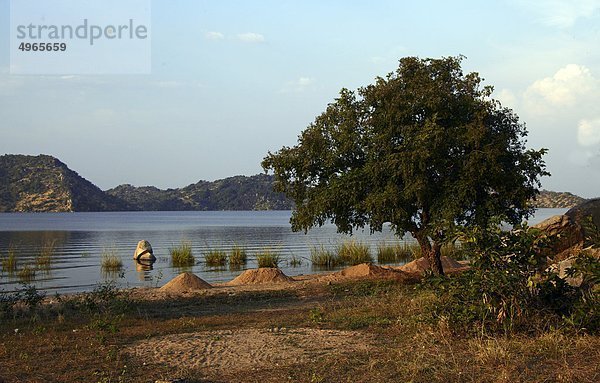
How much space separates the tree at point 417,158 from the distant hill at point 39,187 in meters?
150

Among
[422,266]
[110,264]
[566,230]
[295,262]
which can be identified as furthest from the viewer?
[295,262]

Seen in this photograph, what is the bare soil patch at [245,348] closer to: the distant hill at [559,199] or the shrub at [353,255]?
the shrub at [353,255]

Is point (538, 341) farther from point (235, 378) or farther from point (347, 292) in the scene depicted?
point (347, 292)

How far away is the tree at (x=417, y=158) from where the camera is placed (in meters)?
15.6

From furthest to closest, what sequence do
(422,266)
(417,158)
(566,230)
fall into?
(422,266) → (566,230) → (417,158)

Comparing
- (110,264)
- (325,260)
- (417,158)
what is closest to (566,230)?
(417,158)

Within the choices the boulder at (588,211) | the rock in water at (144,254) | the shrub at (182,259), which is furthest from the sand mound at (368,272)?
the rock in water at (144,254)

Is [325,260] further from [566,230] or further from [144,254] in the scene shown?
[566,230]

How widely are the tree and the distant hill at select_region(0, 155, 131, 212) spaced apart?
150131 mm

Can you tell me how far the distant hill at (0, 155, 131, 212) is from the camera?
505 feet

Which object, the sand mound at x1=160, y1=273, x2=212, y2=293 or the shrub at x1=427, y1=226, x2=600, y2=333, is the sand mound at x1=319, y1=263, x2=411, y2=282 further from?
the shrub at x1=427, y1=226, x2=600, y2=333

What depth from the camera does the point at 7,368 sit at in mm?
8422

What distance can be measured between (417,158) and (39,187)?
156 m

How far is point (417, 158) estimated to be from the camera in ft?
50.4
